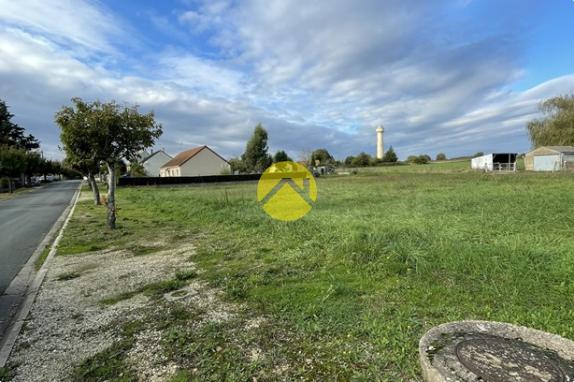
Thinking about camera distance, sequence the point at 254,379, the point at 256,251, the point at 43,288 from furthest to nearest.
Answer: the point at 256,251, the point at 43,288, the point at 254,379

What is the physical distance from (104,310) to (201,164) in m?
52.1

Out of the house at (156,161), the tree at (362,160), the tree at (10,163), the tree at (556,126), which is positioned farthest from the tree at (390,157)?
the tree at (10,163)

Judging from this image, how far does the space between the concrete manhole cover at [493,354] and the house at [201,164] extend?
53139mm

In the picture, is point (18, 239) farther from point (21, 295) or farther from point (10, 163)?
point (10, 163)

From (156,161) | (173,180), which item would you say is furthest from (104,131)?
(156,161)

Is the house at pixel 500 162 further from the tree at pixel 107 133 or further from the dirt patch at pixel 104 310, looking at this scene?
the dirt patch at pixel 104 310

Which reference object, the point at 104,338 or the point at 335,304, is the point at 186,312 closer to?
the point at 104,338

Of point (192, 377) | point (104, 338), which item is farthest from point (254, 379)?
point (104, 338)

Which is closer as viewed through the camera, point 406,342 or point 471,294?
point 406,342

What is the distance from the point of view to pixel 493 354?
8.09 ft

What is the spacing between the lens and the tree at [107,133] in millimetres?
9531

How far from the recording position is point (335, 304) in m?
3.88

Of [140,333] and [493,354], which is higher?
[493,354]

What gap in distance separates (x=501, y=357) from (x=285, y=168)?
30698mm
